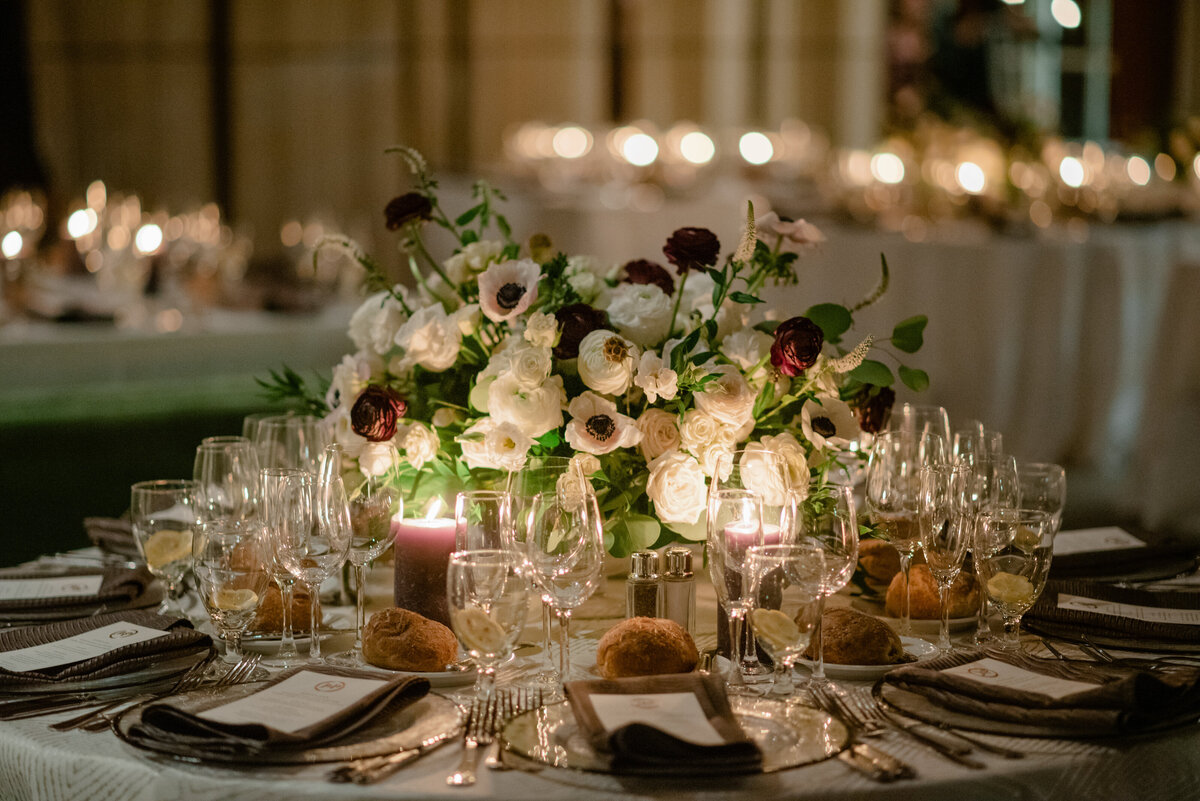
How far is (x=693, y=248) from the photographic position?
1729mm

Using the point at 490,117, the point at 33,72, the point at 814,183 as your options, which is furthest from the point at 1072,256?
the point at 33,72

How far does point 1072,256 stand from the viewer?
208 inches

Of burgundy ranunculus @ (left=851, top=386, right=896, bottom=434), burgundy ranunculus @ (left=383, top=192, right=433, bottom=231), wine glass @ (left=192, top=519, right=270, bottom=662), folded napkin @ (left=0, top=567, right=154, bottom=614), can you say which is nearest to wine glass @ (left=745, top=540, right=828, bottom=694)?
burgundy ranunculus @ (left=851, top=386, right=896, bottom=434)

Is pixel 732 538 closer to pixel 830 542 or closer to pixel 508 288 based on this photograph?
pixel 830 542

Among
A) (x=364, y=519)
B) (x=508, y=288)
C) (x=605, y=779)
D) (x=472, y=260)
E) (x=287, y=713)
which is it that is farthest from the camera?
(x=472, y=260)

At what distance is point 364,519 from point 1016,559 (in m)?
0.81

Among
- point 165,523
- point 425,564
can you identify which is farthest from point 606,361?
point 165,523

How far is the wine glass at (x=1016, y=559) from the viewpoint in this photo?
5.38ft

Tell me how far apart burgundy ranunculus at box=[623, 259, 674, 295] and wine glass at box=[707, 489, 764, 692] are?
0.43 meters

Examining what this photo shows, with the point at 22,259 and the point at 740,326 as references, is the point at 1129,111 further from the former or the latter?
the point at 740,326

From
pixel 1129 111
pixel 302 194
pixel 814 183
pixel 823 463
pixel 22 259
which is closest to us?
pixel 823 463

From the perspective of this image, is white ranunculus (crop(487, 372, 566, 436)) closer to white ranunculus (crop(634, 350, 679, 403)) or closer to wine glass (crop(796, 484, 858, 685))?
white ranunculus (crop(634, 350, 679, 403))

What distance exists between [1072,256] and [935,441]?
3785mm

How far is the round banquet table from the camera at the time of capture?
1258 millimetres
